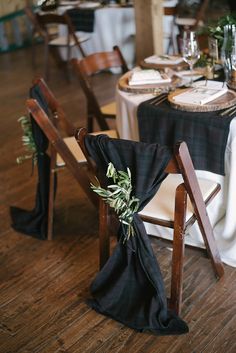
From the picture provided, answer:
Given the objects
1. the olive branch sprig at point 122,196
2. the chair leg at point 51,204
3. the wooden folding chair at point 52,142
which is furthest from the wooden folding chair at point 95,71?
the olive branch sprig at point 122,196

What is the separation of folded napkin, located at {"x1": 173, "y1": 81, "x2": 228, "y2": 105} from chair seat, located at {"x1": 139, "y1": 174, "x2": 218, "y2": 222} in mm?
325

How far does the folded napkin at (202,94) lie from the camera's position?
6.01 feet

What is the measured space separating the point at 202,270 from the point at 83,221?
754mm

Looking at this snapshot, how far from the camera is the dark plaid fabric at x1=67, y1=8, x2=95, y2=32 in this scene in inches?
194

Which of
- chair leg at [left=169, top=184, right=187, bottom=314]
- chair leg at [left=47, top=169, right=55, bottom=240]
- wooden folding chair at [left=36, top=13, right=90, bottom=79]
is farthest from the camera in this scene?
wooden folding chair at [left=36, top=13, right=90, bottom=79]

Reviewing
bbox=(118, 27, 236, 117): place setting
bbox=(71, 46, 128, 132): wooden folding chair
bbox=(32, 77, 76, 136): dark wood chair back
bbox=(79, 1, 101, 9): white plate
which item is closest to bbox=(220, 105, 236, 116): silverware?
bbox=(118, 27, 236, 117): place setting

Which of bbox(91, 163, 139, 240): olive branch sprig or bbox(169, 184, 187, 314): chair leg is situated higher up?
bbox(91, 163, 139, 240): olive branch sprig

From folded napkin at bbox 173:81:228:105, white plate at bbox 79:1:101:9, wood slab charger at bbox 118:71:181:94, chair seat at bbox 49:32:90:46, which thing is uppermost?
folded napkin at bbox 173:81:228:105

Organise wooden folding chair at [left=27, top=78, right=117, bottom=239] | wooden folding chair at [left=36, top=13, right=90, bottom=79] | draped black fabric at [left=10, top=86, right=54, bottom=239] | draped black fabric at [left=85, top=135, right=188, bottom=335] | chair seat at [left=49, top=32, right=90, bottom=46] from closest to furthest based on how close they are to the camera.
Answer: draped black fabric at [left=85, top=135, right=188, bottom=335] < wooden folding chair at [left=27, top=78, right=117, bottom=239] < draped black fabric at [left=10, top=86, right=54, bottom=239] < wooden folding chair at [left=36, top=13, right=90, bottom=79] < chair seat at [left=49, top=32, right=90, bottom=46]

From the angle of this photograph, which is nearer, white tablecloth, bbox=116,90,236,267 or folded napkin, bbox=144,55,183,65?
white tablecloth, bbox=116,90,236,267

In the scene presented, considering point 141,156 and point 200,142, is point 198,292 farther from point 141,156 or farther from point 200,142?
point 141,156

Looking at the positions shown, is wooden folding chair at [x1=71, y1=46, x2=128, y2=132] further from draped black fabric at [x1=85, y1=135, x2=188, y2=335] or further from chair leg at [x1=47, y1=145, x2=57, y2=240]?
draped black fabric at [x1=85, y1=135, x2=188, y2=335]

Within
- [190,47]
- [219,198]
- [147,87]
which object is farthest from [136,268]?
[190,47]

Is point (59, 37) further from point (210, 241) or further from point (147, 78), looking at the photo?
point (210, 241)
